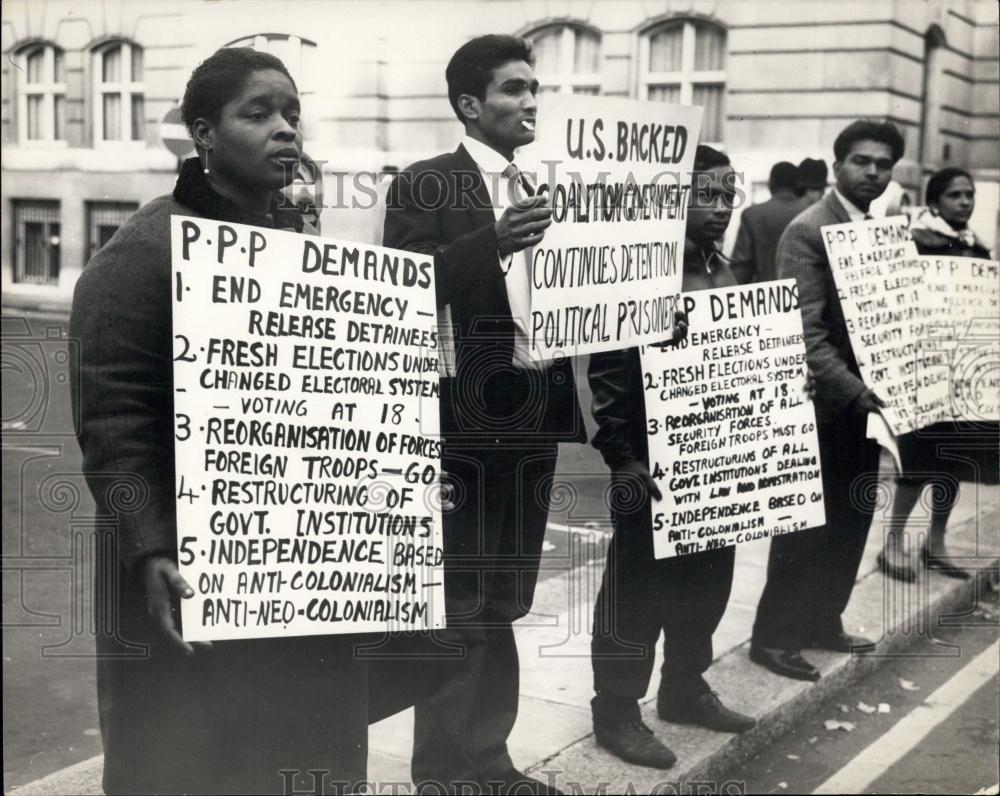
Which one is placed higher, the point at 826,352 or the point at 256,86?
the point at 256,86

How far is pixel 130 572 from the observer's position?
8.23 ft

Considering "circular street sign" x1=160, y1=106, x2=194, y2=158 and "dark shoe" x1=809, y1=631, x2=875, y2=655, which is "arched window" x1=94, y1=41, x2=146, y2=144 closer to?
"circular street sign" x1=160, y1=106, x2=194, y2=158

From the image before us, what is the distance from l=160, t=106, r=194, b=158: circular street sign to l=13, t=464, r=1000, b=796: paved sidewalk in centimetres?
194

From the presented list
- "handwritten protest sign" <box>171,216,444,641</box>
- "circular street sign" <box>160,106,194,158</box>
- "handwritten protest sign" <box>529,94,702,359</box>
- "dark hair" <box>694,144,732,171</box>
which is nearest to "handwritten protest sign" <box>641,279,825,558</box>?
"handwritten protest sign" <box>529,94,702,359</box>

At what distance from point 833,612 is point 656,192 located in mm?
2125

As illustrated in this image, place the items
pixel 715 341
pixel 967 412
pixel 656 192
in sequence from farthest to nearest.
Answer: pixel 967 412 → pixel 715 341 → pixel 656 192

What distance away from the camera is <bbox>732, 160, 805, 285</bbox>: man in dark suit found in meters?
8.28

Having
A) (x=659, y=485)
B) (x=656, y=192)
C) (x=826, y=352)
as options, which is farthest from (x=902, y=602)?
(x=656, y=192)

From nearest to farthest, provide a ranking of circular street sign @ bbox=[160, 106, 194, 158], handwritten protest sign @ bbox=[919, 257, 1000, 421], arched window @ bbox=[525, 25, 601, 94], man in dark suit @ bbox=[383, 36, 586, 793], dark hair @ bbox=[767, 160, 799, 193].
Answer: man in dark suit @ bbox=[383, 36, 586, 793] → circular street sign @ bbox=[160, 106, 194, 158] → handwritten protest sign @ bbox=[919, 257, 1000, 421] → arched window @ bbox=[525, 25, 601, 94] → dark hair @ bbox=[767, 160, 799, 193]

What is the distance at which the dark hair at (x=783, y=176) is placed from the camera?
825 cm

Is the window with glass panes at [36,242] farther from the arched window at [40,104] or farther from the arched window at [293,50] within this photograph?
the arched window at [293,50]

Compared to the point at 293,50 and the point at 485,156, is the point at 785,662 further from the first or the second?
the point at 293,50

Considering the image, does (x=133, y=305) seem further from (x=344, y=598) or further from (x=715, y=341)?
(x=715, y=341)

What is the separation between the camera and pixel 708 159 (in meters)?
3.87
